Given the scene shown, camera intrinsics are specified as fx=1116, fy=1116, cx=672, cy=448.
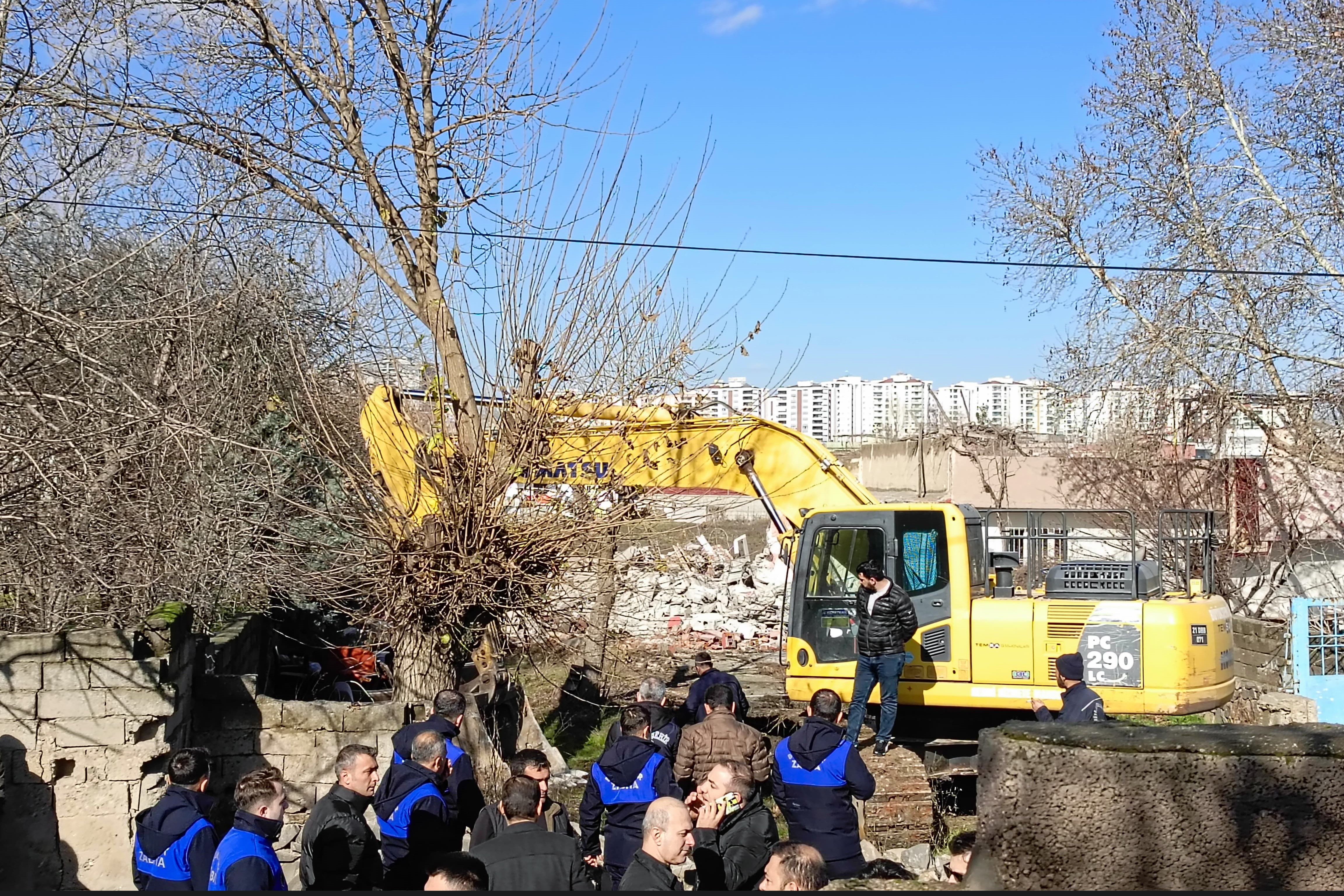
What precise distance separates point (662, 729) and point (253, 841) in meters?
3.77

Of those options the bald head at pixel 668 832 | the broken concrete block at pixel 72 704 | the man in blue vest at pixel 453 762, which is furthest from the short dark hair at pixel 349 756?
the broken concrete block at pixel 72 704

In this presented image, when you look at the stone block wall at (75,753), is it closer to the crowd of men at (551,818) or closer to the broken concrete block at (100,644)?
the broken concrete block at (100,644)

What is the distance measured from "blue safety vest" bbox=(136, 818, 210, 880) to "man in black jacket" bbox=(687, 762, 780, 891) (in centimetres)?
240

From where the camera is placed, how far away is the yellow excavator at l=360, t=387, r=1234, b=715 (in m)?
9.48

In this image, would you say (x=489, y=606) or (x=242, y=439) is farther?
(x=242, y=439)

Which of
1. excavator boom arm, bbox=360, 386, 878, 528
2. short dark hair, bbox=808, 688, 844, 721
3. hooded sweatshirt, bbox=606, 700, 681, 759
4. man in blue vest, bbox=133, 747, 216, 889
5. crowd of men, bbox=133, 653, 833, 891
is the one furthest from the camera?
excavator boom arm, bbox=360, 386, 878, 528

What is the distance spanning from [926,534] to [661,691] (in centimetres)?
339

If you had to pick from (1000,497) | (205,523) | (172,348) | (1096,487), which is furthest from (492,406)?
(1000,497)

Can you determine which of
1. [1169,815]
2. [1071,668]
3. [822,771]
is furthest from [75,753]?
[1071,668]

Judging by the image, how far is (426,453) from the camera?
8.29m

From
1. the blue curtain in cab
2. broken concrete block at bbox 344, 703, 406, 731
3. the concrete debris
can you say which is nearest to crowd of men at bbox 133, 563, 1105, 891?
broken concrete block at bbox 344, 703, 406, 731

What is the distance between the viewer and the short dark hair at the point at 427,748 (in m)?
6.03

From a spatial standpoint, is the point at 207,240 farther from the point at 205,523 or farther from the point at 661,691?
the point at 661,691

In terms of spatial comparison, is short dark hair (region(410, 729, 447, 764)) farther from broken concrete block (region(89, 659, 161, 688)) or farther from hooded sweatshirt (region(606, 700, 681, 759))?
broken concrete block (region(89, 659, 161, 688))
